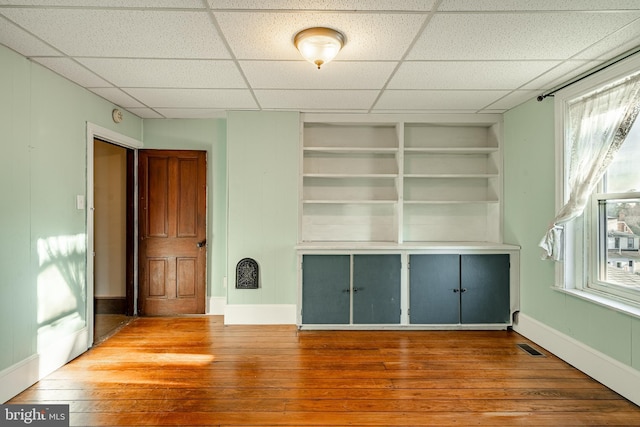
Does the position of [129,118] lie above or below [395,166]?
above

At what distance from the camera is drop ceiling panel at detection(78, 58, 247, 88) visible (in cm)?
263

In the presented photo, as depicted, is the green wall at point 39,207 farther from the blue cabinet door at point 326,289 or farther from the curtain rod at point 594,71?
the curtain rod at point 594,71

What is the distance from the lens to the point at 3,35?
2.23 m

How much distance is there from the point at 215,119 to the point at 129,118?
3.10 ft

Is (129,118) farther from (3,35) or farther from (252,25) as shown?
(252,25)

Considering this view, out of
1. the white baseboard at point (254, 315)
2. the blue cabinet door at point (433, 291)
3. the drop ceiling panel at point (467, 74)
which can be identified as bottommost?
the white baseboard at point (254, 315)

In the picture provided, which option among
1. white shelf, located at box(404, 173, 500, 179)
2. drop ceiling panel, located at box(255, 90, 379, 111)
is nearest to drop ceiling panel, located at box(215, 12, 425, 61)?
drop ceiling panel, located at box(255, 90, 379, 111)

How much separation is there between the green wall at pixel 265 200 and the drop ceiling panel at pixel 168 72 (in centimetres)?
89

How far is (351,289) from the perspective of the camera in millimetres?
3758

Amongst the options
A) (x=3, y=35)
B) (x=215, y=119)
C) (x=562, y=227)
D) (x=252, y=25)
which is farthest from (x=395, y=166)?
(x=3, y=35)

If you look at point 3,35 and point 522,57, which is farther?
point 522,57

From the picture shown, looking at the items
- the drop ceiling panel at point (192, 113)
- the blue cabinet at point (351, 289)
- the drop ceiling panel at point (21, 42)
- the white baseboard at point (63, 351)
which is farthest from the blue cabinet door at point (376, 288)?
the drop ceiling panel at point (21, 42)

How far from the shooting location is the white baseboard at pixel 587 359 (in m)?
2.40

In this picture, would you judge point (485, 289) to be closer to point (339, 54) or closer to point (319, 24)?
point (339, 54)
